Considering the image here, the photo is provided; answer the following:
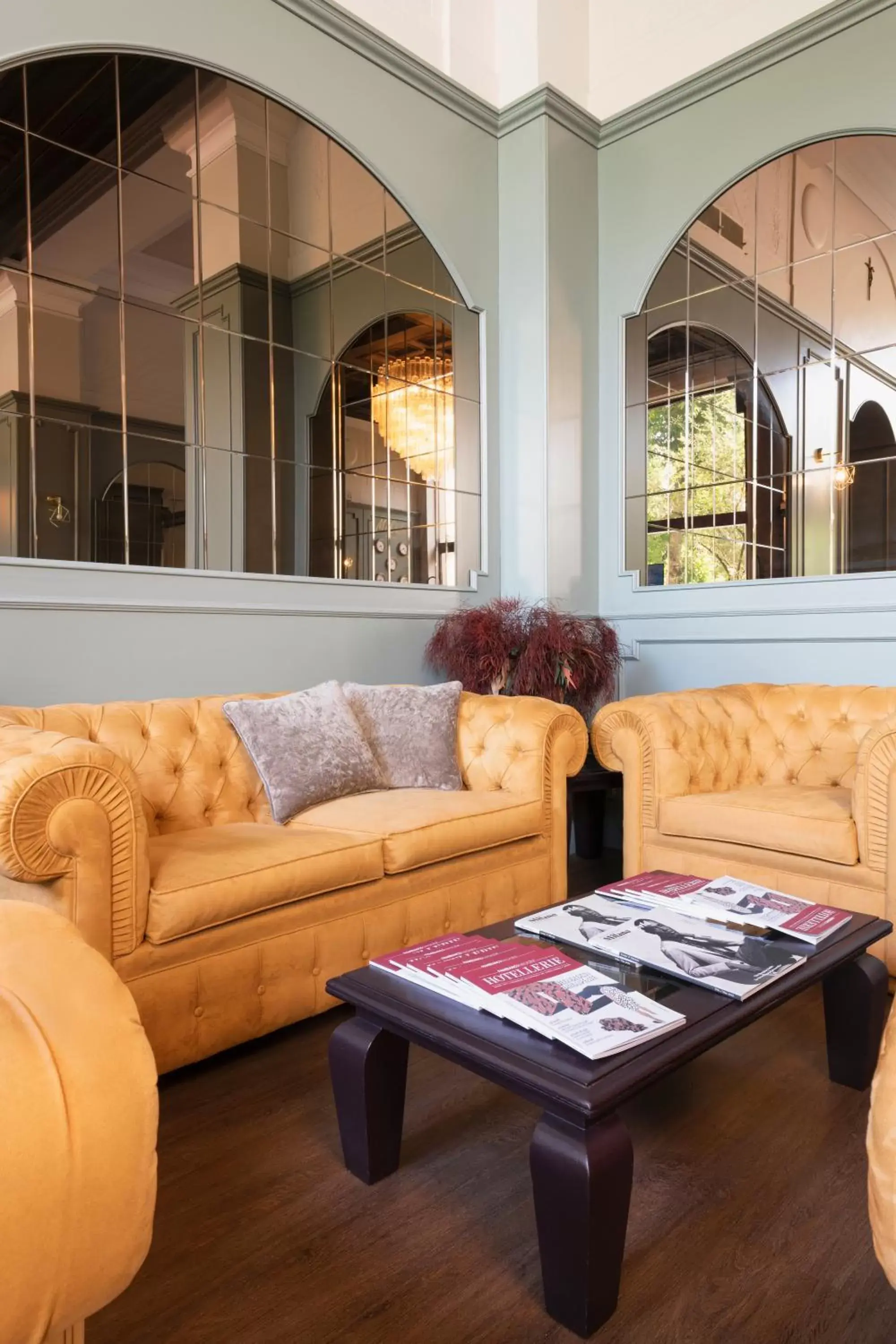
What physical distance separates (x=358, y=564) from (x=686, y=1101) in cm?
255

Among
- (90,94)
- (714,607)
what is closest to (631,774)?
(714,607)

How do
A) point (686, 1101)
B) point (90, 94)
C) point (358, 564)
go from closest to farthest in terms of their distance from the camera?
1. point (686, 1101)
2. point (90, 94)
3. point (358, 564)

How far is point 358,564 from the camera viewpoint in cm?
389

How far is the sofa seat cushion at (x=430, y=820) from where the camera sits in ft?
8.21

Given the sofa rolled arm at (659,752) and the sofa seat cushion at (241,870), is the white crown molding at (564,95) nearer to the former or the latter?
the sofa rolled arm at (659,752)

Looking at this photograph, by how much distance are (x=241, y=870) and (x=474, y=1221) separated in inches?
36.5

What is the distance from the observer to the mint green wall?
3645mm

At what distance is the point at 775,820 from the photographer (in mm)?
2771

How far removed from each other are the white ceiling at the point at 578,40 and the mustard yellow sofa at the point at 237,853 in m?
3.09

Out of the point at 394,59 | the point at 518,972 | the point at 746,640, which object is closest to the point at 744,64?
the point at 394,59

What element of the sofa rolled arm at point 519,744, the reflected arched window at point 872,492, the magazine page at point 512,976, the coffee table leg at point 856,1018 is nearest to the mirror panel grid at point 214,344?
the sofa rolled arm at point 519,744

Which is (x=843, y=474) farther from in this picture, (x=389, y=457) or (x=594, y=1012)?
(x=594, y=1012)

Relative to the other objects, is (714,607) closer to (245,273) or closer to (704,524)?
(704,524)

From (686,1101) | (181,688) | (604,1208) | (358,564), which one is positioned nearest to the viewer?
(604,1208)
